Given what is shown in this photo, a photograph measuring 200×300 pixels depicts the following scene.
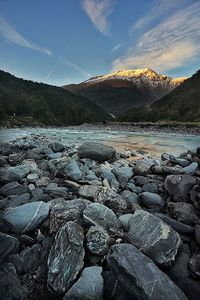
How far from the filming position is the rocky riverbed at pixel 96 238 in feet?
13.1

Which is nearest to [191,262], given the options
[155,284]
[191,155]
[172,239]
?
[172,239]

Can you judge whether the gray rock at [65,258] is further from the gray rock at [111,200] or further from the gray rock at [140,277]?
the gray rock at [111,200]

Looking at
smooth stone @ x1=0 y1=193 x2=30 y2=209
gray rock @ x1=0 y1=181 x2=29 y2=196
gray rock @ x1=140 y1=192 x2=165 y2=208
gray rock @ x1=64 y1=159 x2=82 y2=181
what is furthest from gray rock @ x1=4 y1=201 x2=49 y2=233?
gray rock @ x1=140 y1=192 x2=165 y2=208

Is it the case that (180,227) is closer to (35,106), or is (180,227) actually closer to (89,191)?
(89,191)

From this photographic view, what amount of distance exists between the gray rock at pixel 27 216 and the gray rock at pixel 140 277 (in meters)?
1.58

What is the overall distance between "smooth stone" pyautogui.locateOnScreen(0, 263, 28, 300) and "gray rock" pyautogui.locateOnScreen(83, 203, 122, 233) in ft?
4.94

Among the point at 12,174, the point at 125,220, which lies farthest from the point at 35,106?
the point at 125,220

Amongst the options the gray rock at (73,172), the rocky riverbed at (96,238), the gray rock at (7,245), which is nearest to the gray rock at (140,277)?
the rocky riverbed at (96,238)

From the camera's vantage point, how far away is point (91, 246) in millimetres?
4578

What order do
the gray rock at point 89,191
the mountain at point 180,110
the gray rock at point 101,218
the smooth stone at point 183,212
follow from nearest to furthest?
the gray rock at point 101,218, the smooth stone at point 183,212, the gray rock at point 89,191, the mountain at point 180,110

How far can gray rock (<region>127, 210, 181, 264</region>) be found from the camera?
4539 mm

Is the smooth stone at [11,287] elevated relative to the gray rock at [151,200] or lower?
lower

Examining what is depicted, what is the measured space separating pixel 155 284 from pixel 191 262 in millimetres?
853

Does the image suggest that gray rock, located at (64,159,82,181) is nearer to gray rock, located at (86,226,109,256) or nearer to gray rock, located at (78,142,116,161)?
gray rock, located at (78,142,116,161)
